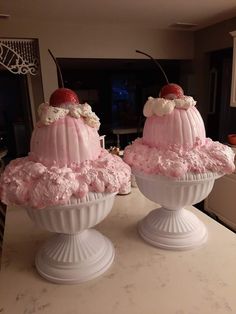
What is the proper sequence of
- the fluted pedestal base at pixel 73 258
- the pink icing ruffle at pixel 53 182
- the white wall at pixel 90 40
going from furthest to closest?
the white wall at pixel 90 40, the fluted pedestal base at pixel 73 258, the pink icing ruffle at pixel 53 182

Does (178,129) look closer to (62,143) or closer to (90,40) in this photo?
(62,143)

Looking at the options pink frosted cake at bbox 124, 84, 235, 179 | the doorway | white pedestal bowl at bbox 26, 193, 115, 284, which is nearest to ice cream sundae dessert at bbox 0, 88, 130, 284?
white pedestal bowl at bbox 26, 193, 115, 284

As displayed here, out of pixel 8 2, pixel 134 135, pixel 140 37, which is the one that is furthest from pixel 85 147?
pixel 134 135

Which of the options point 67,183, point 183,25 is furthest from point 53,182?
point 183,25

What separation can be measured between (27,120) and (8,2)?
1369 millimetres

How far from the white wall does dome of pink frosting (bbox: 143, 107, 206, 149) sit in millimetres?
2203

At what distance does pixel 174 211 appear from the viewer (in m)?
0.80

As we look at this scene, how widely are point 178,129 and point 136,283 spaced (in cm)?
41

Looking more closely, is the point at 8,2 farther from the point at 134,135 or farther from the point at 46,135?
the point at 134,135

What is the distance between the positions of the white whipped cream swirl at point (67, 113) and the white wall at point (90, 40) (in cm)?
219

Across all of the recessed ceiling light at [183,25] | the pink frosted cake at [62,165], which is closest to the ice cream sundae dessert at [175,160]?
the pink frosted cake at [62,165]

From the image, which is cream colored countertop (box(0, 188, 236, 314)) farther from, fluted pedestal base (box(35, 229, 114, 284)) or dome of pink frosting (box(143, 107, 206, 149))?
dome of pink frosting (box(143, 107, 206, 149))

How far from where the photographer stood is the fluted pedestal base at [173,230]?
2.43 feet

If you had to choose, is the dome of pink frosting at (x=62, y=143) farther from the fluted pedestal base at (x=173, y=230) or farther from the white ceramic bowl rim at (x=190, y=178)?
the fluted pedestal base at (x=173, y=230)
